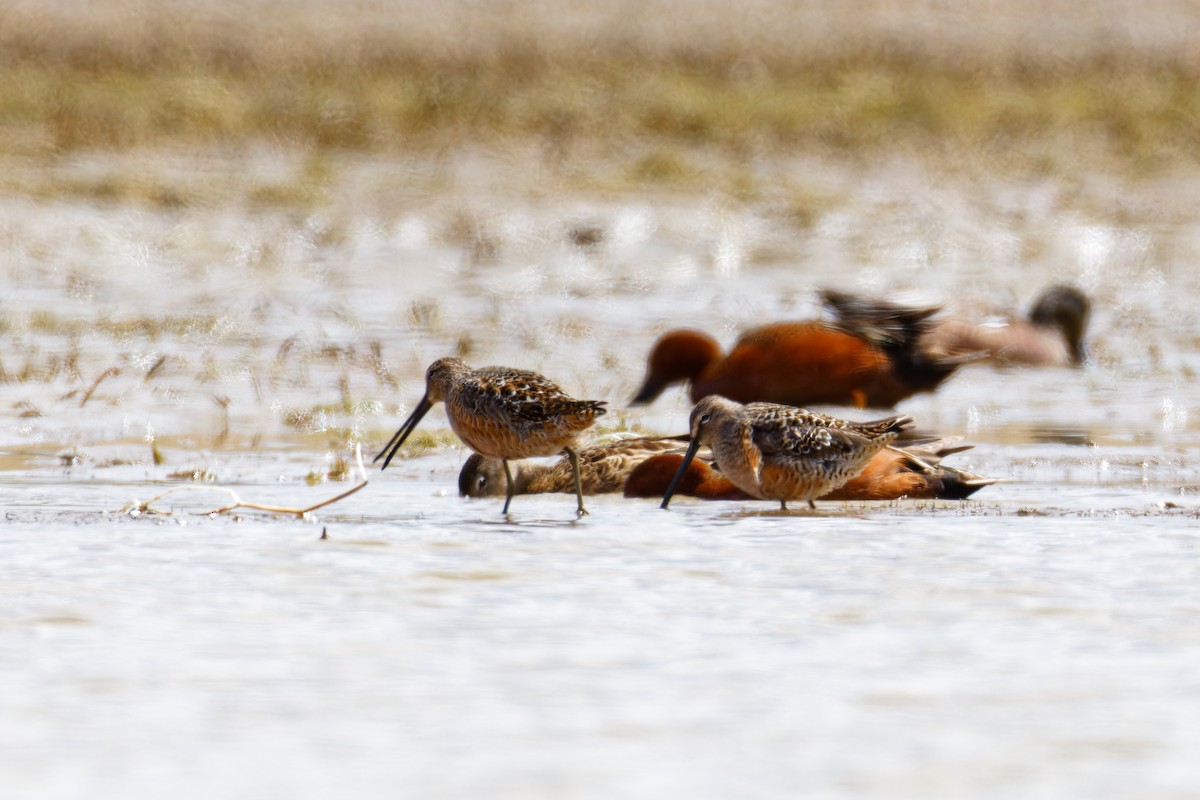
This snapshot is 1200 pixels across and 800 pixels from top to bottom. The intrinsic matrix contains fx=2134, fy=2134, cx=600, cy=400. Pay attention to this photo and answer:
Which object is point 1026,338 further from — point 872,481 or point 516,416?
point 516,416

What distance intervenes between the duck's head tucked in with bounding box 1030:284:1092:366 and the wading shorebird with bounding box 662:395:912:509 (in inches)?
189

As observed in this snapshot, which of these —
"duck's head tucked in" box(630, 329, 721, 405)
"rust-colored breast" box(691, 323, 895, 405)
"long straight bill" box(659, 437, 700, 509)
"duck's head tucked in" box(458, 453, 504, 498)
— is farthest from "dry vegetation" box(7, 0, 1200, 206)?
"long straight bill" box(659, 437, 700, 509)

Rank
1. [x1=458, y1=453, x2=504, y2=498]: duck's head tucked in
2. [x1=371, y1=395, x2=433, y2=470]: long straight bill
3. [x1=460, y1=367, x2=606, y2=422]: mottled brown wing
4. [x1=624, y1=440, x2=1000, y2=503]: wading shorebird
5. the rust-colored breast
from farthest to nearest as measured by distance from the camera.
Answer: the rust-colored breast, [x1=371, y1=395, x2=433, y2=470]: long straight bill, [x1=458, y1=453, x2=504, y2=498]: duck's head tucked in, [x1=624, y1=440, x2=1000, y2=503]: wading shorebird, [x1=460, y1=367, x2=606, y2=422]: mottled brown wing

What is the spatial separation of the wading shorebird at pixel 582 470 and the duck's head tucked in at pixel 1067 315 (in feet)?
14.4

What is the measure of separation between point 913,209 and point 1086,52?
13823 millimetres

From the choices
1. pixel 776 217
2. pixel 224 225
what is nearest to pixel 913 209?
pixel 776 217

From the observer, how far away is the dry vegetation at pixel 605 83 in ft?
72.6

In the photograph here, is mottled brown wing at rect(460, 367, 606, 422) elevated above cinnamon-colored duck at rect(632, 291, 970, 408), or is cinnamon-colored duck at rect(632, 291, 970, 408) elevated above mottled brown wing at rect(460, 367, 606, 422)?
cinnamon-colored duck at rect(632, 291, 970, 408)

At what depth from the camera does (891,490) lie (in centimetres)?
816

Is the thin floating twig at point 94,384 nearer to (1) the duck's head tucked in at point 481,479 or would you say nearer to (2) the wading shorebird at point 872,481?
(1) the duck's head tucked in at point 481,479

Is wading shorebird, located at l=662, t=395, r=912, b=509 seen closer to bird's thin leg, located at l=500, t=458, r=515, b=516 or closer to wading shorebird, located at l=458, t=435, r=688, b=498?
wading shorebird, located at l=458, t=435, r=688, b=498

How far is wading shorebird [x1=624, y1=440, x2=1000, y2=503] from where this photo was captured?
8133mm

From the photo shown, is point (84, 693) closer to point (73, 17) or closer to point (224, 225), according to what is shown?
point (224, 225)

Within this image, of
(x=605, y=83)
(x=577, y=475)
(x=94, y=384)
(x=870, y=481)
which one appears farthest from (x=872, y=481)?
(x=605, y=83)
